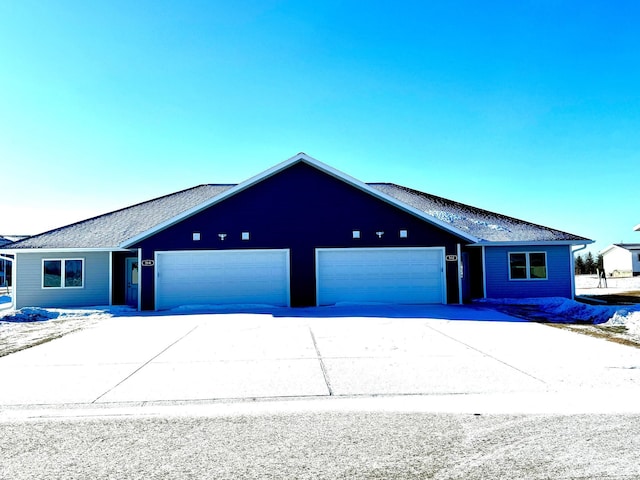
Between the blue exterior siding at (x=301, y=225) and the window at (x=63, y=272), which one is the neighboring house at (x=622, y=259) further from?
the window at (x=63, y=272)

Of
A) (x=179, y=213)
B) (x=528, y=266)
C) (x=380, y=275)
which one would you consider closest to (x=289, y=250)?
(x=380, y=275)

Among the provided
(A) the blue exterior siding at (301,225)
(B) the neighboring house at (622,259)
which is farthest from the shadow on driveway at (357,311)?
(B) the neighboring house at (622,259)

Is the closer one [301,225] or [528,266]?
[301,225]

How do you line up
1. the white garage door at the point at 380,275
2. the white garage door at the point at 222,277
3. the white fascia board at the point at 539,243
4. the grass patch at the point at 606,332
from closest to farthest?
the grass patch at the point at 606,332 < the white garage door at the point at 222,277 < the white garage door at the point at 380,275 < the white fascia board at the point at 539,243

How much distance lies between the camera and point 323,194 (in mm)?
17016

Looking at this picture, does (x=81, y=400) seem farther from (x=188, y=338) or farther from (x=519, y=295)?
(x=519, y=295)

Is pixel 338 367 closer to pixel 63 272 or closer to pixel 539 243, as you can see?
pixel 539 243

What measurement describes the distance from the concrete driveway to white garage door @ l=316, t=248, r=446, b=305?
5033 millimetres

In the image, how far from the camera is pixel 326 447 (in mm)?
3916

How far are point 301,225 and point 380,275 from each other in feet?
11.2

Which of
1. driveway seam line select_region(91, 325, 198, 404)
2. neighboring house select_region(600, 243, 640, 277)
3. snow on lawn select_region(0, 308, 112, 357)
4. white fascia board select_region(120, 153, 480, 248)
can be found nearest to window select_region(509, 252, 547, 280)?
white fascia board select_region(120, 153, 480, 248)

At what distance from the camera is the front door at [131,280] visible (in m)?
18.4

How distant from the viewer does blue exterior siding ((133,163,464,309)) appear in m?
16.5

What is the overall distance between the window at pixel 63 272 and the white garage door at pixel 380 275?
9529 millimetres
